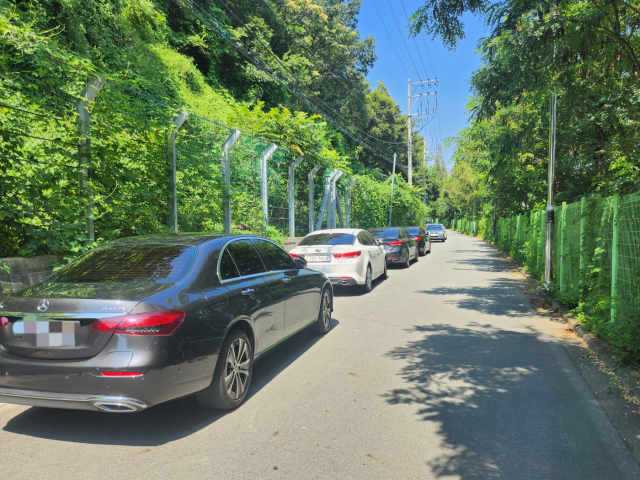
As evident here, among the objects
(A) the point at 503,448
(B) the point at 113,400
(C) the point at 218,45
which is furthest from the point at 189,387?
(C) the point at 218,45

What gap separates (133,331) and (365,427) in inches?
78.6

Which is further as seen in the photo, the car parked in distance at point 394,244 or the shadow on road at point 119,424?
the car parked in distance at point 394,244

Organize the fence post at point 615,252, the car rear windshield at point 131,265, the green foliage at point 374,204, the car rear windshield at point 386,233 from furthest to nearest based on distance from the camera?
1. the green foliage at point 374,204
2. the car rear windshield at point 386,233
3. the fence post at point 615,252
4. the car rear windshield at point 131,265

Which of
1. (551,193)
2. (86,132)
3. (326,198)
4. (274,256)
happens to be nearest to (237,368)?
(274,256)

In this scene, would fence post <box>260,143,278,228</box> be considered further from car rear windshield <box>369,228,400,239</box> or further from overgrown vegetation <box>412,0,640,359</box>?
overgrown vegetation <box>412,0,640,359</box>

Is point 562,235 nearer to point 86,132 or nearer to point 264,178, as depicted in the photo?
point 264,178

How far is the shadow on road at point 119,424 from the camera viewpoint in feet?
11.3

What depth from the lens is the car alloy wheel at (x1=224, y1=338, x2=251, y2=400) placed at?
3953 millimetres

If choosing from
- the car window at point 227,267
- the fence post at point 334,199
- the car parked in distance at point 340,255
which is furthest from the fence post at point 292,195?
the car window at point 227,267

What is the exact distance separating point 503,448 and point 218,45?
24940mm

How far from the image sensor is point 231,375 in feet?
13.1

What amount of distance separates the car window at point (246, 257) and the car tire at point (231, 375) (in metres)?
0.75

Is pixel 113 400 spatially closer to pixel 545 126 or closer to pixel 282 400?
pixel 282 400

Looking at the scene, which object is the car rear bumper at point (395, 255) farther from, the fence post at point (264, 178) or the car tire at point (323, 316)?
the car tire at point (323, 316)
